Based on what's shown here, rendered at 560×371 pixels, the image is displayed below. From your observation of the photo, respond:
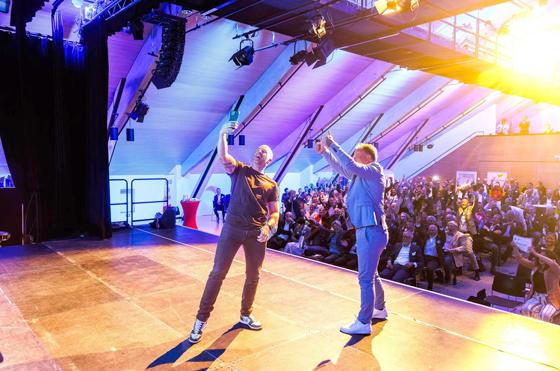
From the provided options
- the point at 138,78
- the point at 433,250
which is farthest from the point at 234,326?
the point at 138,78

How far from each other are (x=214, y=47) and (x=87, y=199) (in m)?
4.44

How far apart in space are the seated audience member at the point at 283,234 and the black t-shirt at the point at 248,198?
5.21 m

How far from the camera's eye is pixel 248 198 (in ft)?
11.0

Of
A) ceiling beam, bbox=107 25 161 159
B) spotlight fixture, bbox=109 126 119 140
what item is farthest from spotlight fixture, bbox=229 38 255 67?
spotlight fixture, bbox=109 126 119 140

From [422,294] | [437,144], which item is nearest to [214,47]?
[422,294]

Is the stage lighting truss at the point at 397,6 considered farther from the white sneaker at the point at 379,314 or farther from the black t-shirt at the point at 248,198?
the white sneaker at the point at 379,314

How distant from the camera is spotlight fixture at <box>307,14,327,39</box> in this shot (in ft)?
20.0

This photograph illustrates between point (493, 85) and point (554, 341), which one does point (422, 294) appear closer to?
point (554, 341)

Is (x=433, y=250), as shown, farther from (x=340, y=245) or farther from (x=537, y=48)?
(x=537, y=48)

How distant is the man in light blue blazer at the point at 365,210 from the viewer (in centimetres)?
333

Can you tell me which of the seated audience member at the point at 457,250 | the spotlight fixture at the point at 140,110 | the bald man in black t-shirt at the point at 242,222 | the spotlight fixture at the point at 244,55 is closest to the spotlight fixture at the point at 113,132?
the spotlight fixture at the point at 140,110

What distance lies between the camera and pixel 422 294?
456 cm

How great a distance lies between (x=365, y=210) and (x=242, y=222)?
953 millimetres

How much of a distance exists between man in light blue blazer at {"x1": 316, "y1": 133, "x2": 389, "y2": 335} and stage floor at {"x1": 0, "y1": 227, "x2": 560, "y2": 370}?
37cm
